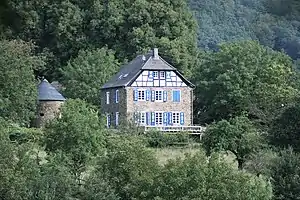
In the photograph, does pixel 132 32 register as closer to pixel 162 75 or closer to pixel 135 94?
pixel 162 75

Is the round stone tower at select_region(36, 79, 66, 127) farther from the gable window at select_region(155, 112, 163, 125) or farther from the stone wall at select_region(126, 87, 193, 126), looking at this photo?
the gable window at select_region(155, 112, 163, 125)

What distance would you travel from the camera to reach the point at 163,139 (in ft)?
126

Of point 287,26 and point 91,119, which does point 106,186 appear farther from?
point 287,26

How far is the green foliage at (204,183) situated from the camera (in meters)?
21.0

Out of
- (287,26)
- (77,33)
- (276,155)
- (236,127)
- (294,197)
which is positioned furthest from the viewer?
(77,33)

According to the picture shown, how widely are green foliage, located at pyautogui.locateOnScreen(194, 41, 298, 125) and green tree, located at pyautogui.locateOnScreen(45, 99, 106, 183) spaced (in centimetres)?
1639

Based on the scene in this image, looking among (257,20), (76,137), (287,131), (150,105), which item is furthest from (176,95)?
(257,20)

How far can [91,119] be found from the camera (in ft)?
93.1

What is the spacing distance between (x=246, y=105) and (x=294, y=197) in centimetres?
2072

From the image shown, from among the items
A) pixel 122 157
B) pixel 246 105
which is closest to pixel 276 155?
pixel 122 157

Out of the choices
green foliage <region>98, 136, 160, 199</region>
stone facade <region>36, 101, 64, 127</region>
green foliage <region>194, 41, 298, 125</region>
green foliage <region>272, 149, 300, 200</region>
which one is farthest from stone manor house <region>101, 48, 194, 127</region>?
green foliage <region>98, 136, 160, 199</region>

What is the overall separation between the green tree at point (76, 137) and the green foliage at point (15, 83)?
400 inches

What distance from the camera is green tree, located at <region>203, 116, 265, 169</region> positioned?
1218 inches

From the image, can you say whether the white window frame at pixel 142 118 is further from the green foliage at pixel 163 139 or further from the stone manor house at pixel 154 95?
the green foliage at pixel 163 139
